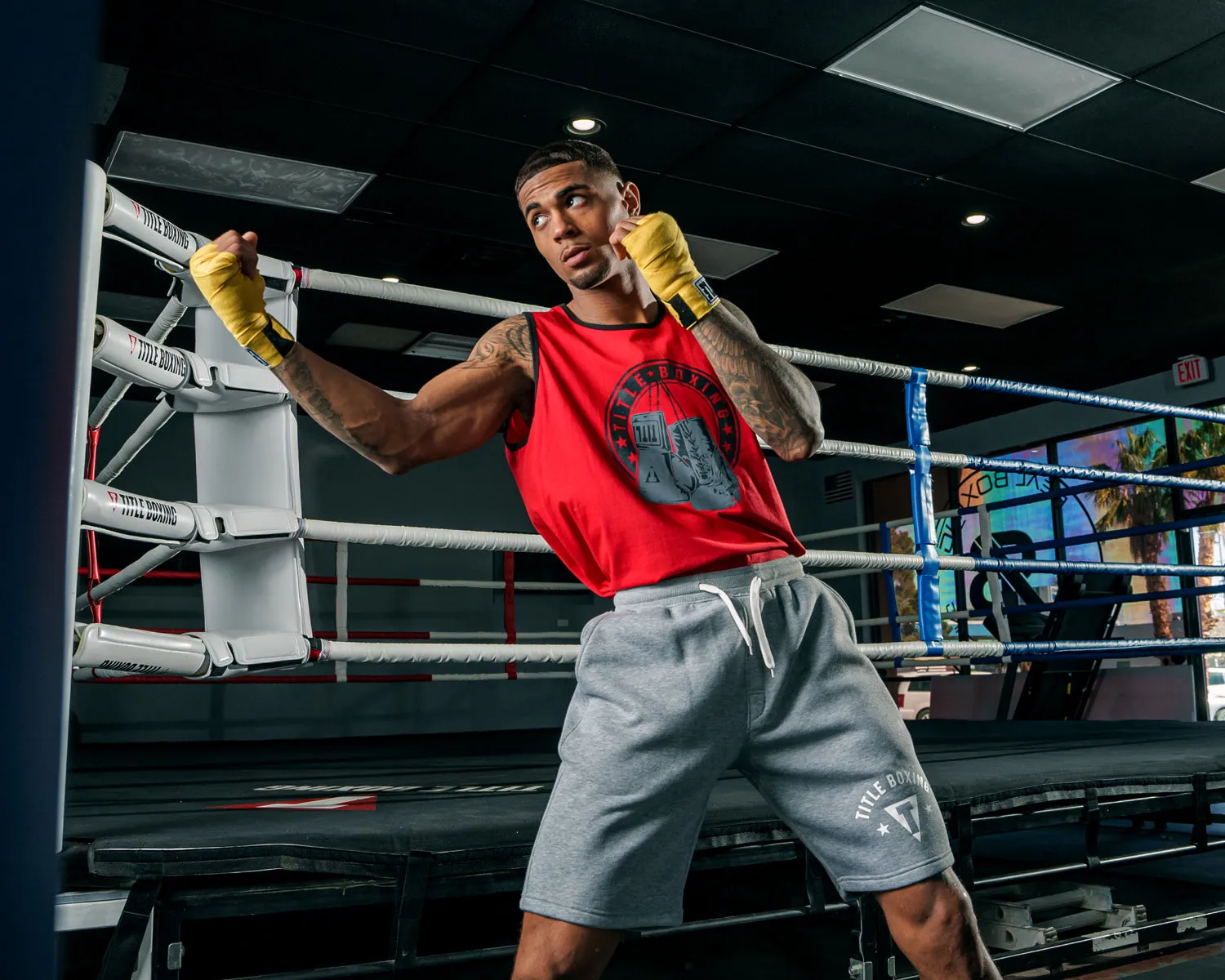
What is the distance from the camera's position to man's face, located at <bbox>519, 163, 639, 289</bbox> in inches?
50.8

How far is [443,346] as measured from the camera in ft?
21.4

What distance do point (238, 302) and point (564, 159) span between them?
0.44 m

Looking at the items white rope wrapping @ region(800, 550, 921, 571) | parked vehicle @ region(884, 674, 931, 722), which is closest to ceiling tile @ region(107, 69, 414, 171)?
white rope wrapping @ region(800, 550, 921, 571)

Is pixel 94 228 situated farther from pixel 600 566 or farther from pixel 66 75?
pixel 66 75

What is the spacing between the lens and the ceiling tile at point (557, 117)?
3816 mm

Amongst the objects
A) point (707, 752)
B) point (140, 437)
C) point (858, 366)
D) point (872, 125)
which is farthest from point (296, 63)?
point (707, 752)

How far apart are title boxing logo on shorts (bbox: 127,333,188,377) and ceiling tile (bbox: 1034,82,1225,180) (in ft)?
12.3

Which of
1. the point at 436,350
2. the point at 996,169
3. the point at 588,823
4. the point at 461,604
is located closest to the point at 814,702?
the point at 588,823

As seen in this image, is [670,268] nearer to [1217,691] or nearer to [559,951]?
[559,951]

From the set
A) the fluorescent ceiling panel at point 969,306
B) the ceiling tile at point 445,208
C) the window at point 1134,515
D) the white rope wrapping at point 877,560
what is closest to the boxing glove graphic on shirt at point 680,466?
the white rope wrapping at point 877,560

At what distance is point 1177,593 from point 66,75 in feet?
12.6

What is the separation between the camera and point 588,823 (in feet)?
3.54

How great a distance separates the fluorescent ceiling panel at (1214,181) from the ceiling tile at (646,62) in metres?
2.16

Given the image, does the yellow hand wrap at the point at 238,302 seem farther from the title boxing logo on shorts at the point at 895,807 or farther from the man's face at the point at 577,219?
the title boxing logo on shorts at the point at 895,807
